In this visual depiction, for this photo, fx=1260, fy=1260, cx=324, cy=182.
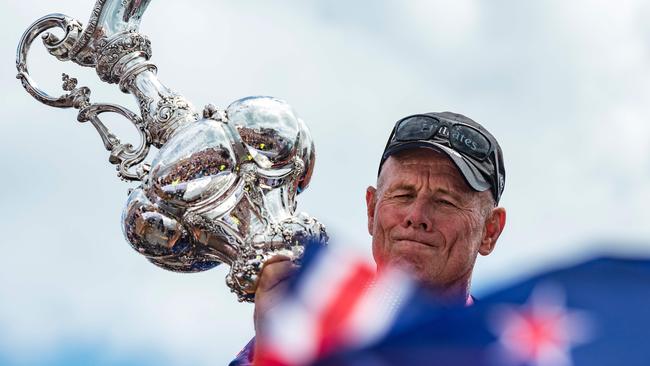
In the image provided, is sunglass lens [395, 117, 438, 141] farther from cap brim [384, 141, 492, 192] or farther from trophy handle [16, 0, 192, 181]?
trophy handle [16, 0, 192, 181]

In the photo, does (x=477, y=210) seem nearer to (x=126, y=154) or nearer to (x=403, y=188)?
(x=403, y=188)

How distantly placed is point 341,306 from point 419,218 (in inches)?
60.8

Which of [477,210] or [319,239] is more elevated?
[477,210]

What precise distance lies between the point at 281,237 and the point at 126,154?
102 centimetres

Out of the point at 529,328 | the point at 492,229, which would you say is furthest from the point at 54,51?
the point at 529,328

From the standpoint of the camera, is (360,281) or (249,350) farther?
(249,350)

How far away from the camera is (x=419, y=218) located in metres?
3.86

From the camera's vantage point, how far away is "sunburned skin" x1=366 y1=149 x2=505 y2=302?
3.84 metres

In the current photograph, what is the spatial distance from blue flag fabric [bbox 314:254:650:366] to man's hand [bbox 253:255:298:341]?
47cm

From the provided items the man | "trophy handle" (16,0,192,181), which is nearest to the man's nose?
the man

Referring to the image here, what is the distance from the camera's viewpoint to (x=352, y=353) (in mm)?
2141

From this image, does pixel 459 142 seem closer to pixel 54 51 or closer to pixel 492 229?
pixel 492 229

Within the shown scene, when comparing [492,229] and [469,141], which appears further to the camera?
[492,229]

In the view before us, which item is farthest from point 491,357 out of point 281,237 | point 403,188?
point 403,188
